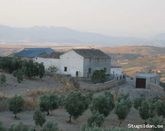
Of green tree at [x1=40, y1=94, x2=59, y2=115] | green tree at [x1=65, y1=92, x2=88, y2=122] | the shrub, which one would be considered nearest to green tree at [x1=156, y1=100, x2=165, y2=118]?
green tree at [x1=65, y1=92, x2=88, y2=122]

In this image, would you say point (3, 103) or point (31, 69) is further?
point (31, 69)

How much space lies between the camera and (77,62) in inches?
2335

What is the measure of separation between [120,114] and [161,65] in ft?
251

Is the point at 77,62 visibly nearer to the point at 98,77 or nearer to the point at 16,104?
the point at 98,77

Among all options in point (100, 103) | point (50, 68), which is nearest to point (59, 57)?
point (50, 68)

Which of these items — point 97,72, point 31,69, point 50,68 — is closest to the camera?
point 31,69

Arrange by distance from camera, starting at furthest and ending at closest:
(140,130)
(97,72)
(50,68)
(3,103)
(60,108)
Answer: (50,68)
(97,72)
(60,108)
(3,103)
(140,130)

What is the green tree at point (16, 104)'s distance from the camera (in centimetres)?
2862

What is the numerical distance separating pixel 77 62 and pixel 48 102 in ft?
96.2

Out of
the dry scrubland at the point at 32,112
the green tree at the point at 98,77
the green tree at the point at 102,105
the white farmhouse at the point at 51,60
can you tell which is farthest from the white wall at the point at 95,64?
the green tree at the point at 102,105

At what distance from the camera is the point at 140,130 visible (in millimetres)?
26359

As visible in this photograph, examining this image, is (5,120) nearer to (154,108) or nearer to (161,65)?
(154,108)

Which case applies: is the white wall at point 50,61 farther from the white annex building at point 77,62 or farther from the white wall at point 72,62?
the white wall at point 72,62

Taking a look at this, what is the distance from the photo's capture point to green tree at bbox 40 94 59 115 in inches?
1182
